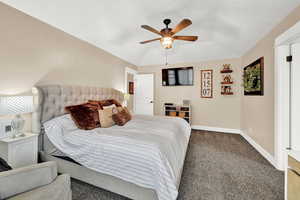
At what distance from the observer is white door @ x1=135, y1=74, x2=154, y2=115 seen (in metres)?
5.23

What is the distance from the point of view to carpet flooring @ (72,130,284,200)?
5.34 feet

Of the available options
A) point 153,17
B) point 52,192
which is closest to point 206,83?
point 153,17

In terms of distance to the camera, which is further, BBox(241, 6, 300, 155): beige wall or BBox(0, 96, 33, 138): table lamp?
BBox(241, 6, 300, 155): beige wall

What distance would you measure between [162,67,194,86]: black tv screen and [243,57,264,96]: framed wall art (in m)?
1.71

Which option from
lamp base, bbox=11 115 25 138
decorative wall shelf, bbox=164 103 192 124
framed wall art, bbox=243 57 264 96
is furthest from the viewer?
decorative wall shelf, bbox=164 103 192 124

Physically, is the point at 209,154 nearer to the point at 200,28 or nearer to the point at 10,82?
the point at 200,28

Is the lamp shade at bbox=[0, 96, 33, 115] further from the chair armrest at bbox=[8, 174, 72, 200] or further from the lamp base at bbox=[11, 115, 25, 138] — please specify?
the chair armrest at bbox=[8, 174, 72, 200]

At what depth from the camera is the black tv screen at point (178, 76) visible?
4.77 meters

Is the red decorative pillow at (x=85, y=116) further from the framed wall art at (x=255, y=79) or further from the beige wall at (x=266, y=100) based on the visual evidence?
the framed wall art at (x=255, y=79)

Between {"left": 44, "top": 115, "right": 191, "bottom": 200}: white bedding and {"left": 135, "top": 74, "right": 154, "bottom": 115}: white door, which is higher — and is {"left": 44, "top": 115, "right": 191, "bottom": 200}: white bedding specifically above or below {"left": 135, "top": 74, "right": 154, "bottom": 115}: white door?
below

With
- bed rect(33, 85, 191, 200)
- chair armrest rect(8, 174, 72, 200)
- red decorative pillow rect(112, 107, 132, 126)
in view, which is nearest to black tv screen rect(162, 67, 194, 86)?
red decorative pillow rect(112, 107, 132, 126)

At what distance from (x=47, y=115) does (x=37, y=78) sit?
2.12 ft

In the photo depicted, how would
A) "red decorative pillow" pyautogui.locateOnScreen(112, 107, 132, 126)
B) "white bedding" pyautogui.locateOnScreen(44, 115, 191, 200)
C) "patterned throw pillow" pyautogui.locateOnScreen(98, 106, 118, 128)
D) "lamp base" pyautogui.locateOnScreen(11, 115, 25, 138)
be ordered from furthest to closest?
"red decorative pillow" pyautogui.locateOnScreen(112, 107, 132, 126) → "patterned throw pillow" pyautogui.locateOnScreen(98, 106, 118, 128) → "lamp base" pyautogui.locateOnScreen(11, 115, 25, 138) → "white bedding" pyautogui.locateOnScreen(44, 115, 191, 200)

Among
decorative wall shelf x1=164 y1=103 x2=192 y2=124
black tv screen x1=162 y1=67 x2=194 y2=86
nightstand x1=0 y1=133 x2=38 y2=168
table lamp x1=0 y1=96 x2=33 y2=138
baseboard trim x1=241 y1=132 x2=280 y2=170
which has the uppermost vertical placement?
black tv screen x1=162 y1=67 x2=194 y2=86
